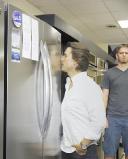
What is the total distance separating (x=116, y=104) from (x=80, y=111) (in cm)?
108

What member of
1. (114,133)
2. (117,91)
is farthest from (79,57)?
(114,133)

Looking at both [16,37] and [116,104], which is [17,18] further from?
[116,104]

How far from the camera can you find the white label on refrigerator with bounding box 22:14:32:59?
5.86 feet

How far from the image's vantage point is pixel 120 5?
493cm

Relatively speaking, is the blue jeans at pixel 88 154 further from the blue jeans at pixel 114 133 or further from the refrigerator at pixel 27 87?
the blue jeans at pixel 114 133

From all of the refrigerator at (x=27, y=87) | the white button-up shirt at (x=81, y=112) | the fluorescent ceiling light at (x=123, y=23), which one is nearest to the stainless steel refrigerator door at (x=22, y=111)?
the refrigerator at (x=27, y=87)

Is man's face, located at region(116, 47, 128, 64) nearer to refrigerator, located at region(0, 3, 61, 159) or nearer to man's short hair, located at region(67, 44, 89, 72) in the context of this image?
man's short hair, located at region(67, 44, 89, 72)

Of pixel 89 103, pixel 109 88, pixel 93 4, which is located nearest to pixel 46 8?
pixel 93 4

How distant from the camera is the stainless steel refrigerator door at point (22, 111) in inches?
64.3

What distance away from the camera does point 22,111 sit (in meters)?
1.76

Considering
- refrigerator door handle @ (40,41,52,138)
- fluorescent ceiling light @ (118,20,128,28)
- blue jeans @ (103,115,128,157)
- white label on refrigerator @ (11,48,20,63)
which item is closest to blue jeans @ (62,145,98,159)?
refrigerator door handle @ (40,41,52,138)

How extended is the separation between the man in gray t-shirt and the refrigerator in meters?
1.09

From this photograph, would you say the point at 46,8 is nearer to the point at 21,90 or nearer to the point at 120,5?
the point at 120,5

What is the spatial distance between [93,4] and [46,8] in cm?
80
